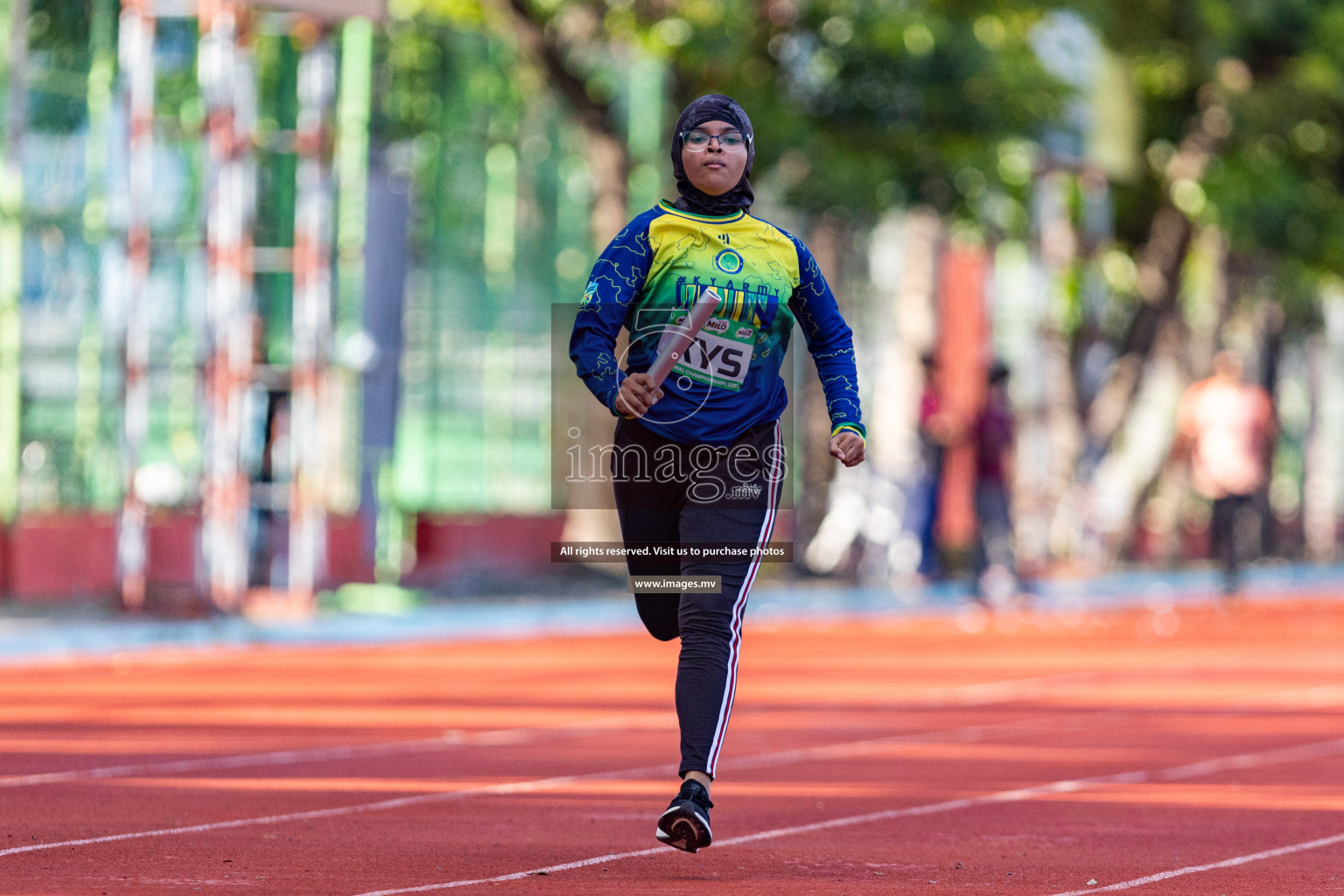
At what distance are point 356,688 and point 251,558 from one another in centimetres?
676

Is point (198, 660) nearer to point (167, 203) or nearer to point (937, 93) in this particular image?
point (167, 203)

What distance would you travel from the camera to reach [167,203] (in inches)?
856

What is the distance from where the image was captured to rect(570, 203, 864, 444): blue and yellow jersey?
691 cm

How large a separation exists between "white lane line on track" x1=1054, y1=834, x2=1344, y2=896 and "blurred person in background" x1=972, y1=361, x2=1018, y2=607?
41.8 ft

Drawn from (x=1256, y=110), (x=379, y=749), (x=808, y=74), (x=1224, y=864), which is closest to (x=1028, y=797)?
(x=1224, y=864)

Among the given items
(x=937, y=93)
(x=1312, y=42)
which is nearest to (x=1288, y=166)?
(x=1312, y=42)

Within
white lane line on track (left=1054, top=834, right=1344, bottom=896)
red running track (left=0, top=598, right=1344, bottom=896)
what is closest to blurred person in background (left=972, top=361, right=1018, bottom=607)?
red running track (left=0, top=598, right=1344, bottom=896)

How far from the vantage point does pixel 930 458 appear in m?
22.7

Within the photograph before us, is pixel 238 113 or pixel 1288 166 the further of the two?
pixel 1288 166

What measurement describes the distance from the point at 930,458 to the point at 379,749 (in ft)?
42.3

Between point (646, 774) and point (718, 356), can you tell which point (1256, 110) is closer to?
point (646, 774)

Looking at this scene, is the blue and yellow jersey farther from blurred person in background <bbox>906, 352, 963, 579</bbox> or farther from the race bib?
blurred person in background <bbox>906, 352, 963, 579</bbox>

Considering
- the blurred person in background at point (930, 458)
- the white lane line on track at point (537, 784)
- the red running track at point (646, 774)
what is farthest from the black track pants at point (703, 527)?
the blurred person in background at point (930, 458)

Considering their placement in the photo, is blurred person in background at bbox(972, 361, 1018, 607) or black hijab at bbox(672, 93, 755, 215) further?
blurred person in background at bbox(972, 361, 1018, 607)
